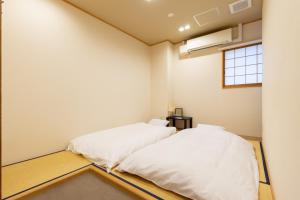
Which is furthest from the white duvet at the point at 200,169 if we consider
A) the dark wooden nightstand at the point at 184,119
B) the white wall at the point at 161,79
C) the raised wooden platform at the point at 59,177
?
the white wall at the point at 161,79

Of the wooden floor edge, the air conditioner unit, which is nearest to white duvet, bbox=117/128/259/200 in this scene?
the wooden floor edge

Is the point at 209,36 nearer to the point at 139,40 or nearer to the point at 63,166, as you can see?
the point at 139,40

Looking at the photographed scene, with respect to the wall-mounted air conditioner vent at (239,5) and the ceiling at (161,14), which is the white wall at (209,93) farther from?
the wall-mounted air conditioner vent at (239,5)

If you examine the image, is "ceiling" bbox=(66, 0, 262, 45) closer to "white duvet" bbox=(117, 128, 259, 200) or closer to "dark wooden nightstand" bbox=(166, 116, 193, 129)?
"dark wooden nightstand" bbox=(166, 116, 193, 129)

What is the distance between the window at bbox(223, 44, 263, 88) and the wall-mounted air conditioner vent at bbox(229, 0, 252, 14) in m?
0.82

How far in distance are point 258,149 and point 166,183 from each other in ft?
6.33

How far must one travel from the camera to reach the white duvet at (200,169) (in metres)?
1.09

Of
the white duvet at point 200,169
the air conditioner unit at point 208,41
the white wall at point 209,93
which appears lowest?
the white duvet at point 200,169

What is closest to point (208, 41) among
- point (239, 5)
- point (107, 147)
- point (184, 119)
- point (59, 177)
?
Answer: point (239, 5)

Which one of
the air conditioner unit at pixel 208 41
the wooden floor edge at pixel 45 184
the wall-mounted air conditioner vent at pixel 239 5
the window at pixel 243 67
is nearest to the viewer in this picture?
the wooden floor edge at pixel 45 184

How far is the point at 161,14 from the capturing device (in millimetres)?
2707

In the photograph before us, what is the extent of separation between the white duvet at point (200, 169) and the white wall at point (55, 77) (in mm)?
1304

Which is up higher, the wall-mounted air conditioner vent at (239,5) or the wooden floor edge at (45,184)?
the wall-mounted air conditioner vent at (239,5)

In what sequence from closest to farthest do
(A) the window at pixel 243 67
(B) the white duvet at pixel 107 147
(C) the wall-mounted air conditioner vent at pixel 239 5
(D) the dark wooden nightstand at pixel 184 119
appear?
(B) the white duvet at pixel 107 147 < (C) the wall-mounted air conditioner vent at pixel 239 5 < (A) the window at pixel 243 67 < (D) the dark wooden nightstand at pixel 184 119
